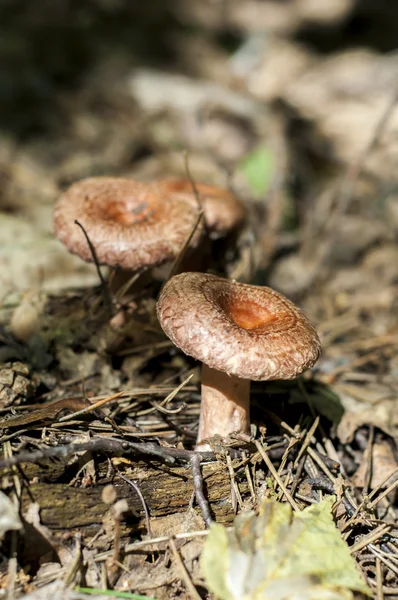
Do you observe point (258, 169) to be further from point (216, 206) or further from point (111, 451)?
point (111, 451)

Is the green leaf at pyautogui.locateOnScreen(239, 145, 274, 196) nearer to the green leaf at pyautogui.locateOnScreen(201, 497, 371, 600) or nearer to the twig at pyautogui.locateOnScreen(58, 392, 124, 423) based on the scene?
the twig at pyautogui.locateOnScreen(58, 392, 124, 423)

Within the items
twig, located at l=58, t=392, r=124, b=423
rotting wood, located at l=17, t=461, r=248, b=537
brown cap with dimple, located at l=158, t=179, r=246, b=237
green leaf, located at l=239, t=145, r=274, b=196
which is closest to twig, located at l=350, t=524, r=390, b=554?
rotting wood, located at l=17, t=461, r=248, b=537

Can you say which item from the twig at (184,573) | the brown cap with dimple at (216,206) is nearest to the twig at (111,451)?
the twig at (184,573)

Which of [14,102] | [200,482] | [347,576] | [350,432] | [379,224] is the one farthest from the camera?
[14,102]

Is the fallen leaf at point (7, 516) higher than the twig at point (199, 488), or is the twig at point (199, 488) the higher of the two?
the fallen leaf at point (7, 516)

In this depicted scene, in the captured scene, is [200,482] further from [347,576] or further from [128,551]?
[347,576]

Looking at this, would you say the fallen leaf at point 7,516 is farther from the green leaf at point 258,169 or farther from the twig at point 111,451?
the green leaf at point 258,169

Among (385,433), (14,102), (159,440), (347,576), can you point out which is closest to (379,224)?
(385,433)
